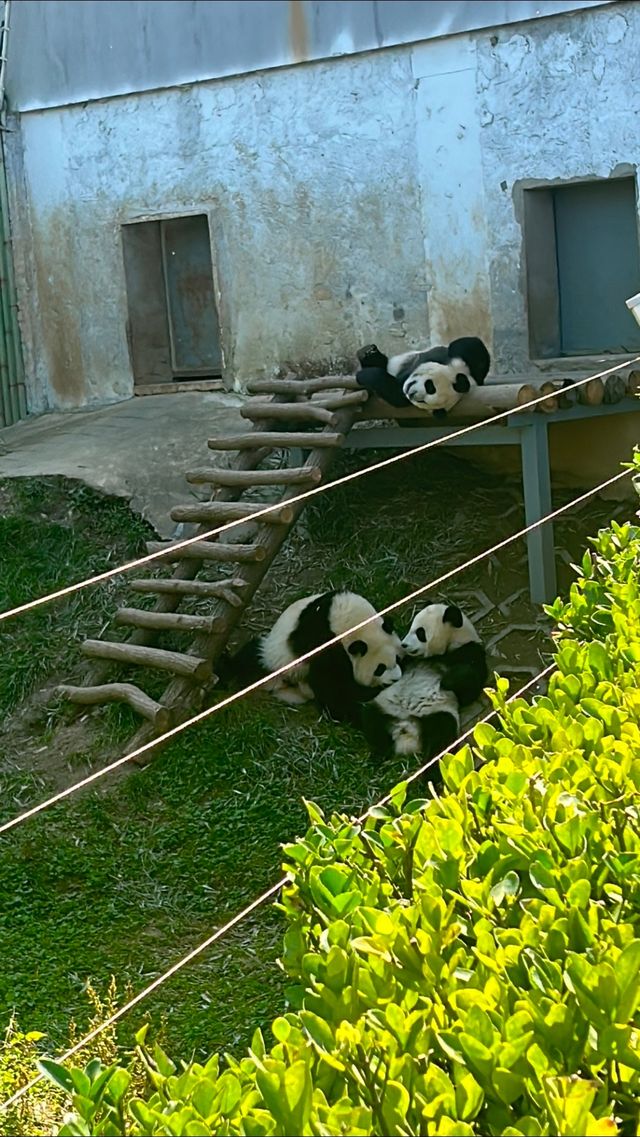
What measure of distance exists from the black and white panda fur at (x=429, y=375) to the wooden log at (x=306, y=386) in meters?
0.07

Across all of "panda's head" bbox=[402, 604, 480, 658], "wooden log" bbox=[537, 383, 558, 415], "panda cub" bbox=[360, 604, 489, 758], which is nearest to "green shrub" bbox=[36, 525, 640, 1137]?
"panda cub" bbox=[360, 604, 489, 758]

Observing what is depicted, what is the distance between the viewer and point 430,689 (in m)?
6.15

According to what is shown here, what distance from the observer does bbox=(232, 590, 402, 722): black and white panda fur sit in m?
6.34

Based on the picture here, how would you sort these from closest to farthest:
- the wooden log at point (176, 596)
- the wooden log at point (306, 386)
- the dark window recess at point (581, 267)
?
the wooden log at point (176, 596), the wooden log at point (306, 386), the dark window recess at point (581, 267)

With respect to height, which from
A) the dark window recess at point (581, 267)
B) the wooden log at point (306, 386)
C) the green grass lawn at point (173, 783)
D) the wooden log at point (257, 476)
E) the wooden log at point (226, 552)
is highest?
the dark window recess at point (581, 267)

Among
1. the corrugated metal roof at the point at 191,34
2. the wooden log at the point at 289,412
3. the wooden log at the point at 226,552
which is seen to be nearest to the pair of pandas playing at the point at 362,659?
the wooden log at the point at 226,552

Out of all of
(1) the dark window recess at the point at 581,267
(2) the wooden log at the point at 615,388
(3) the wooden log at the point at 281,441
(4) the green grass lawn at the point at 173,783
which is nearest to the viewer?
(4) the green grass lawn at the point at 173,783

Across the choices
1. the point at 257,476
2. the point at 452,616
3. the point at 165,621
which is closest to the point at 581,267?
the point at 257,476

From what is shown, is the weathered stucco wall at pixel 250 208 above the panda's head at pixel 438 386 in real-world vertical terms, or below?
above

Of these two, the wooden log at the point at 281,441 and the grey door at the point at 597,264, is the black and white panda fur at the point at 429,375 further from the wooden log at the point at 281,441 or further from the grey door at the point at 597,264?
the grey door at the point at 597,264

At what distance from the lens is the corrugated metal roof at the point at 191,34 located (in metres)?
7.89

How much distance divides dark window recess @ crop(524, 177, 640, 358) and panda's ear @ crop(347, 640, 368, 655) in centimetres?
237

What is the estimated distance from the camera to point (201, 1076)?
1.38 meters

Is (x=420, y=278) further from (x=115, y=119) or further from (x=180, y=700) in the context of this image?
(x=180, y=700)
